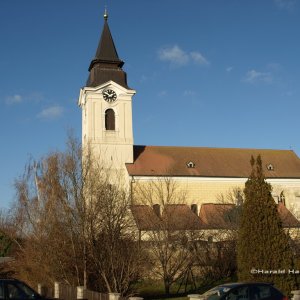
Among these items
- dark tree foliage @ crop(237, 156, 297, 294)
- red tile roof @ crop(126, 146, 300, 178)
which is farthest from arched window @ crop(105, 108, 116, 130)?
dark tree foliage @ crop(237, 156, 297, 294)

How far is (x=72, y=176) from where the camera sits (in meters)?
24.3

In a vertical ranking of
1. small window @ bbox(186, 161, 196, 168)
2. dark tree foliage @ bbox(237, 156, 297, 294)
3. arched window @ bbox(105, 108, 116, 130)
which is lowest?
dark tree foliage @ bbox(237, 156, 297, 294)

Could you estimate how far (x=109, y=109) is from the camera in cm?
4462

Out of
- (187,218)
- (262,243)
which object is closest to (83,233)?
(262,243)

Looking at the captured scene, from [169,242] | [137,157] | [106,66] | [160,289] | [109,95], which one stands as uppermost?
[106,66]

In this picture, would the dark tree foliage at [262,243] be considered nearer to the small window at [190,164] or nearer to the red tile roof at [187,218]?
the red tile roof at [187,218]

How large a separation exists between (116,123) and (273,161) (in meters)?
16.3

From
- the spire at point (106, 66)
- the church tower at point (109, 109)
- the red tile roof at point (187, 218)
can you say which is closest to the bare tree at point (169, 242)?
the red tile roof at point (187, 218)

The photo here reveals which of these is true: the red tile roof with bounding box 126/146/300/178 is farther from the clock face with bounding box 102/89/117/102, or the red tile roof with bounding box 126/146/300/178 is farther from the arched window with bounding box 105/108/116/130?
the clock face with bounding box 102/89/117/102

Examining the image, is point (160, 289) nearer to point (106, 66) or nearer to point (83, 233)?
point (83, 233)

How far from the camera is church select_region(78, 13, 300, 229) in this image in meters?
43.4

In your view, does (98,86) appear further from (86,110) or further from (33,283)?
(33,283)

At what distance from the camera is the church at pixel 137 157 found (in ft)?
142

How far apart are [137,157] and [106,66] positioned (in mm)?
8935
